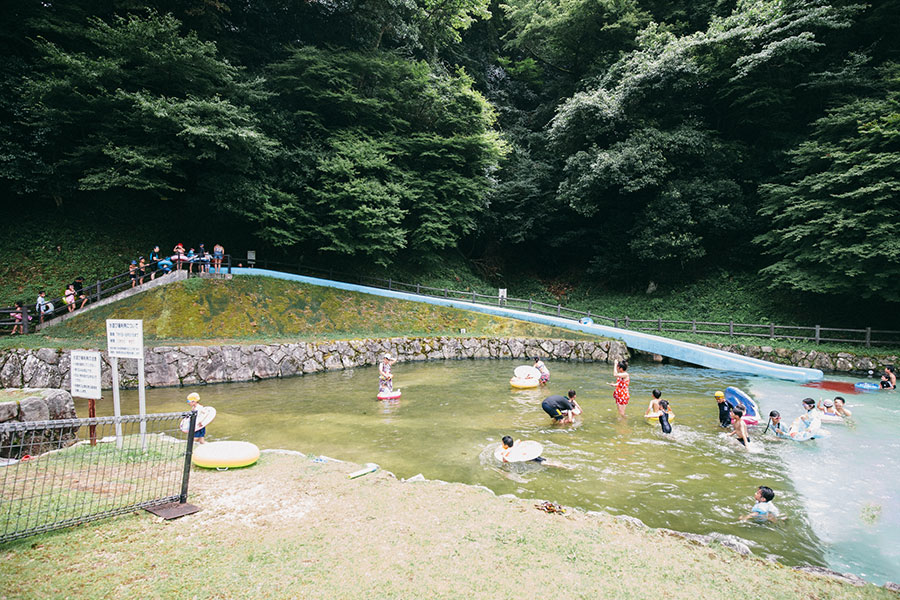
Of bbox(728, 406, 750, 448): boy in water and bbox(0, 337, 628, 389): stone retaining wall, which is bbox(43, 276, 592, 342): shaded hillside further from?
bbox(728, 406, 750, 448): boy in water

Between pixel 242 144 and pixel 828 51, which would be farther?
pixel 828 51

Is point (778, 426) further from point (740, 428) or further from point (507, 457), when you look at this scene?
point (507, 457)

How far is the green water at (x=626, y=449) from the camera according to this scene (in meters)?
6.60

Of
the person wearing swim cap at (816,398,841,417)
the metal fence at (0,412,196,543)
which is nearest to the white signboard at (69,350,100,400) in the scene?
the metal fence at (0,412,196,543)

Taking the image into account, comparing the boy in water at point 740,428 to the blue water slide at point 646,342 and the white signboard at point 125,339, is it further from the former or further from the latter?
the white signboard at point 125,339

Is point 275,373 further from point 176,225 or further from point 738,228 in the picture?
point 738,228

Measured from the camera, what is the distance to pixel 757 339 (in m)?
22.4

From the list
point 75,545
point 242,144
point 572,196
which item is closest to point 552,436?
point 75,545

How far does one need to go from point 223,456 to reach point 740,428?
1096 centimetres

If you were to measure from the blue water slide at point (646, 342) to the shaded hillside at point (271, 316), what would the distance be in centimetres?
73

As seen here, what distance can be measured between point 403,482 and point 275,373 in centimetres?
1197

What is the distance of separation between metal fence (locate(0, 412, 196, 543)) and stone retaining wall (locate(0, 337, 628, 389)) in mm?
6268

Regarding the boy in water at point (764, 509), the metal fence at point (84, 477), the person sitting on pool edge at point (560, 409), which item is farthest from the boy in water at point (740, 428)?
the metal fence at point (84, 477)

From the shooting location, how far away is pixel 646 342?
71.2 ft
